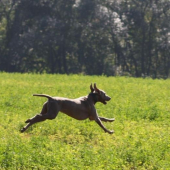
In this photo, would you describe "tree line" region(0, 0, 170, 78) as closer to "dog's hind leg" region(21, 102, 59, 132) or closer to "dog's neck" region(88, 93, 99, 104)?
"dog's neck" region(88, 93, 99, 104)

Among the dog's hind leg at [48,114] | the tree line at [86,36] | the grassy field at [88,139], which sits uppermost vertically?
the tree line at [86,36]

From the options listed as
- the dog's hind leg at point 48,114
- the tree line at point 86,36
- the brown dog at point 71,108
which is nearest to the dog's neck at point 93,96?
the brown dog at point 71,108

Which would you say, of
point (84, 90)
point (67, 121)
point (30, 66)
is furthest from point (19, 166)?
point (30, 66)

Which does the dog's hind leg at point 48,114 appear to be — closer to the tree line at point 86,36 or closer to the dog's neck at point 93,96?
the dog's neck at point 93,96

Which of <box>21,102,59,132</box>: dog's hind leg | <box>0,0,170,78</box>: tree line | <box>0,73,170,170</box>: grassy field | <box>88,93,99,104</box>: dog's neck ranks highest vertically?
<box>0,0,170,78</box>: tree line

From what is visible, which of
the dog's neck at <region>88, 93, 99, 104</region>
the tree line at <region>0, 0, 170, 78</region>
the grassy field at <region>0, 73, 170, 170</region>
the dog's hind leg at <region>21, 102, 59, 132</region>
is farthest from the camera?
the tree line at <region>0, 0, 170, 78</region>

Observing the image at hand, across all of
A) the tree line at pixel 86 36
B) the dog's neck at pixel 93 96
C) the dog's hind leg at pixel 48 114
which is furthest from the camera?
the tree line at pixel 86 36

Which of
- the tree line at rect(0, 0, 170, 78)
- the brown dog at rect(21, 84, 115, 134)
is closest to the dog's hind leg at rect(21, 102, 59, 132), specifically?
the brown dog at rect(21, 84, 115, 134)

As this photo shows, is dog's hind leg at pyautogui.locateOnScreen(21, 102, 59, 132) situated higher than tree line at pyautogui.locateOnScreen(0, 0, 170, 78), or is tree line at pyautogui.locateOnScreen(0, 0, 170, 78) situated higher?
tree line at pyautogui.locateOnScreen(0, 0, 170, 78)

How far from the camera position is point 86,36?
5072 cm

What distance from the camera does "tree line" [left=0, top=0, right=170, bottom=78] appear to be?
49.6m

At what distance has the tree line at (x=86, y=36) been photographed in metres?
49.6

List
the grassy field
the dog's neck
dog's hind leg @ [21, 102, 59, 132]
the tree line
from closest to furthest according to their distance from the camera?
the grassy field < dog's hind leg @ [21, 102, 59, 132] < the dog's neck < the tree line

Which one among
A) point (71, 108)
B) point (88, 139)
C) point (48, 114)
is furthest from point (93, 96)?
point (48, 114)
